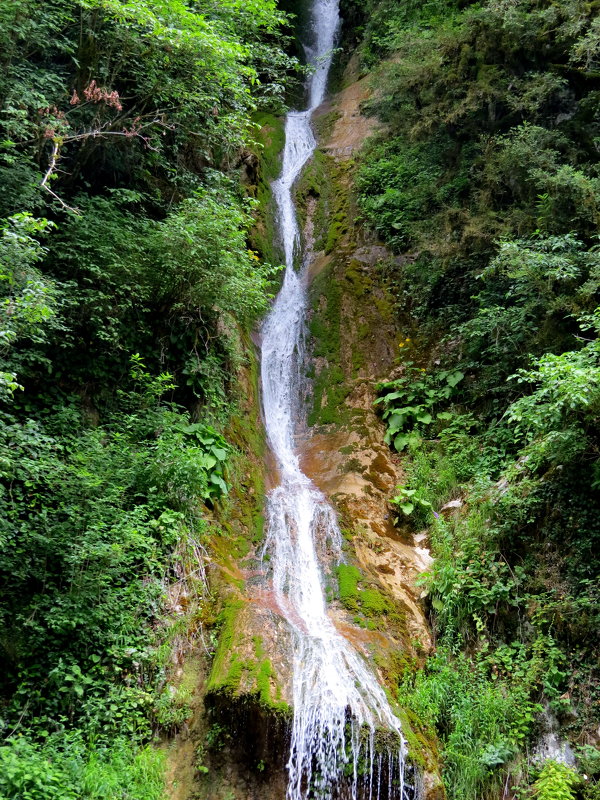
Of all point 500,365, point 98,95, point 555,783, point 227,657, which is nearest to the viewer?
point 555,783

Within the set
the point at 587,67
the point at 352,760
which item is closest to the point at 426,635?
the point at 352,760

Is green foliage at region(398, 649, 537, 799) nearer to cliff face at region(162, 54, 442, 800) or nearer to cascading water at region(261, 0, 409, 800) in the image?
cliff face at region(162, 54, 442, 800)

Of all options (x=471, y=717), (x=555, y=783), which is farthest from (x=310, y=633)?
(x=555, y=783)

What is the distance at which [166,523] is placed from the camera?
6.53m

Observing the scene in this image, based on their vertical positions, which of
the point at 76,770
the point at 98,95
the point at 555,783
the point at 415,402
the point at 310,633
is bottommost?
the point at 76,770

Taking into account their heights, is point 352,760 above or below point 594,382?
below

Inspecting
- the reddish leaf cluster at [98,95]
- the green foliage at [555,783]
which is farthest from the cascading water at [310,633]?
the reddish leaf cluster at [98,95]

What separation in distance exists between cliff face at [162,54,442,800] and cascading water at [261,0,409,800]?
17 centimetres

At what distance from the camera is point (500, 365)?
928 centimetres

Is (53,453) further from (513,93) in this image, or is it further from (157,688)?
(513,93)

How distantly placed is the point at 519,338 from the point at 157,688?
7081 millimetres

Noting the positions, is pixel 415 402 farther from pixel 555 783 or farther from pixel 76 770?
pixel 76 770

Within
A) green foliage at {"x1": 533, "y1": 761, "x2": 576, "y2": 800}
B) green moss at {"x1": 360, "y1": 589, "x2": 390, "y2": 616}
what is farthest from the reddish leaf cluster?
green foliage at {"x1": 533, "y1": 761, "x2": 576, "y2": 800}

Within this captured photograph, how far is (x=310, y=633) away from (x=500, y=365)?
5320 millimetres
